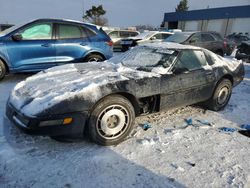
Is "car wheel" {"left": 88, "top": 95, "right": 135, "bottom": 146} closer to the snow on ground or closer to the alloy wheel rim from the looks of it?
the alloy wheel rim

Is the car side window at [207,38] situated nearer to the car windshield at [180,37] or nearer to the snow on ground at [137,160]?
the car windshield at [180,37]

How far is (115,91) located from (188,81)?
147cm

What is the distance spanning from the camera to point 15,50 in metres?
5.95

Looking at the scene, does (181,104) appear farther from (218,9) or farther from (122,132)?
(218,9)

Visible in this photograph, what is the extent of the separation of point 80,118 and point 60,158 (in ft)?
1.76

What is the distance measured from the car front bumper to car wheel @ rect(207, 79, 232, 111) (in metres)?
2.73

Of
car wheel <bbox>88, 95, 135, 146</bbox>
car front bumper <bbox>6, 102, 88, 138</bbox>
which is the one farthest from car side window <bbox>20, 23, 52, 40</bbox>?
car wheel <bbox>88, 95, 135, 146</bbox>

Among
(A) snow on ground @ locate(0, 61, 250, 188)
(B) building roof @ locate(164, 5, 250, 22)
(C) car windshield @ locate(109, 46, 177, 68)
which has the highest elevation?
(B) building roof @ locate(164, 5, 250, 22)

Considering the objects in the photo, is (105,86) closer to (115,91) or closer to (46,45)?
(115,91)

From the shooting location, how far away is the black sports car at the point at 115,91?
2.86m

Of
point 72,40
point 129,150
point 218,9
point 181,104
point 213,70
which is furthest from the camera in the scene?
point 218,9

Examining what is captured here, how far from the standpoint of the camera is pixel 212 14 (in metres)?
45.5

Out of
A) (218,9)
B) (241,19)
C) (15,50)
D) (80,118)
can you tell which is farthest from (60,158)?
(218,9)

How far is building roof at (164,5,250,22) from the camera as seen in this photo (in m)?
40.2
